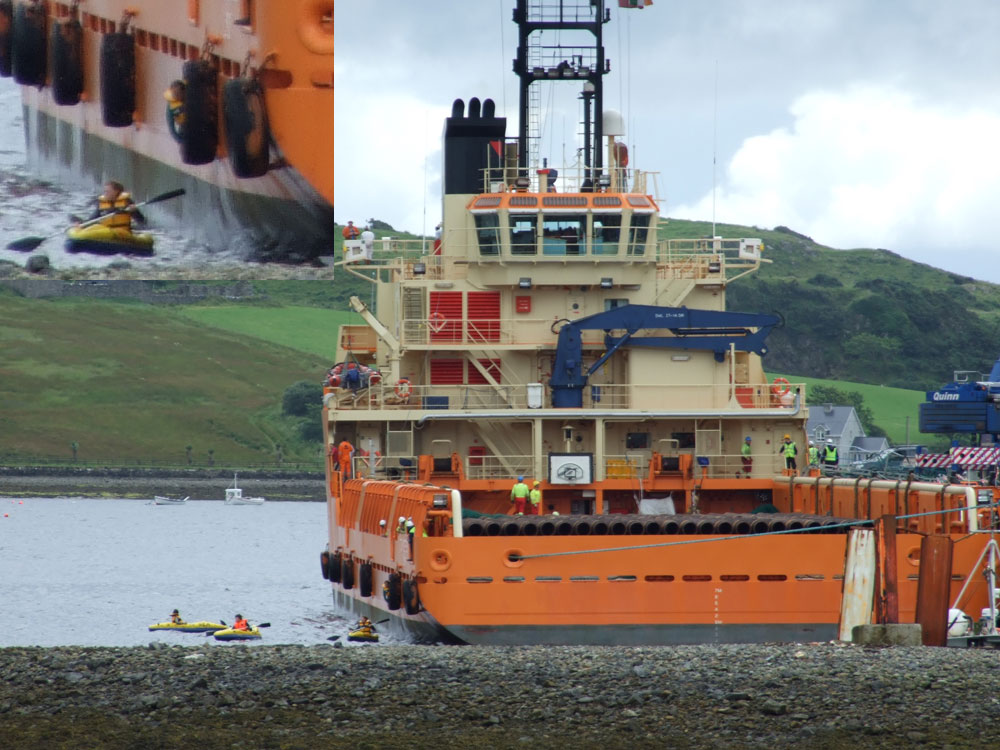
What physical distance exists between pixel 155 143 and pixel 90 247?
1124 millimetres

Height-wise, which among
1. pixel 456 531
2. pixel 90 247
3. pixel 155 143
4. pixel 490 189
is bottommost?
Answer: pixel 456 531

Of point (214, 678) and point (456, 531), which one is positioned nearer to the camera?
point (214, 678)

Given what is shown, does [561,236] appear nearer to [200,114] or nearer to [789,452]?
[789,452]

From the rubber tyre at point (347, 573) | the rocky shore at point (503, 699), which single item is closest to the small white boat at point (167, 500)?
the rubber tyre at point (347, 573)

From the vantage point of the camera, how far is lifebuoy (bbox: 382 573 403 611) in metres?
29.7

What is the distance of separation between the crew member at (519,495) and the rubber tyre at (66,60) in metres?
19.8

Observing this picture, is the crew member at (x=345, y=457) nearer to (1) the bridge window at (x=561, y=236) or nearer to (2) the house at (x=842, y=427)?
(1) the bridge window at (x=561, y=236)

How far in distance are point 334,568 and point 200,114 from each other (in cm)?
2621

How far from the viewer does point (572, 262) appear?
3719 cm

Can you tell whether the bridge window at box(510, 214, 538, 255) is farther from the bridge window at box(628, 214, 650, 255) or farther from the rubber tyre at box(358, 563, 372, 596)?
the rubber tyre at box(358, 563, 372, 596)

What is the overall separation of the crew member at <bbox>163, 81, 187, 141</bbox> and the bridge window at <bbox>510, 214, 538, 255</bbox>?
A: 22298mm

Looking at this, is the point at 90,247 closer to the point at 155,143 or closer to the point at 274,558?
the point at 155,143

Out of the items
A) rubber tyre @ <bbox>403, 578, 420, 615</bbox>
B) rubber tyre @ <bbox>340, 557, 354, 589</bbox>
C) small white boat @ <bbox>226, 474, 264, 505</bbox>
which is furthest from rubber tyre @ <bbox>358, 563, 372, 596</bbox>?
small white boat @ <bbox>226, 474, 264, 505</bbox>

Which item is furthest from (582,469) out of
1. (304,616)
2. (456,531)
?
(304,616)
